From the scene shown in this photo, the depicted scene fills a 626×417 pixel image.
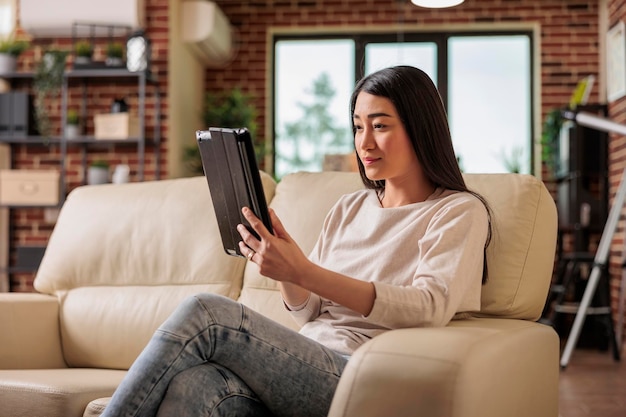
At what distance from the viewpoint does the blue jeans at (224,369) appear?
1.58 m

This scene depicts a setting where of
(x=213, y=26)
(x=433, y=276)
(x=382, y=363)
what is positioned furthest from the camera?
(x=213, y=26)

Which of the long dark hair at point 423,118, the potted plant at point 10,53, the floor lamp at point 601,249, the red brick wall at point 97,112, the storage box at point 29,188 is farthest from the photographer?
the red brick wall at point 97,112

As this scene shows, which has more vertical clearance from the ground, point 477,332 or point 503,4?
point 503,4

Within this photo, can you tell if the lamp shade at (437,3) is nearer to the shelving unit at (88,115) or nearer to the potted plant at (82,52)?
the shelving unit at (88,115)

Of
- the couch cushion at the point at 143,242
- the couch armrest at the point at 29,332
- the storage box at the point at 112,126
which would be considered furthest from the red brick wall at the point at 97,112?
the couch armrest at the point at 29,332

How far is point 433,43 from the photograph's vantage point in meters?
7.13

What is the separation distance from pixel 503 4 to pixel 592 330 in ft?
9.30

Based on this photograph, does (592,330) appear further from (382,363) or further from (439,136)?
(382,363)

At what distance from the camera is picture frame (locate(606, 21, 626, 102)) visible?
5.85 metres

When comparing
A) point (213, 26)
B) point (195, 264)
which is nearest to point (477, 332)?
A: point (195, 264)

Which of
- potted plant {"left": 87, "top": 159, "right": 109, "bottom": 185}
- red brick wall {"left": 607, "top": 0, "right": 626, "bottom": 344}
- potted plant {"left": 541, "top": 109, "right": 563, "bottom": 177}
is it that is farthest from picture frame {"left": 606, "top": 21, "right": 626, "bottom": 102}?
potted plant {"left": 87, "top": 159, "right": 109, "bottom": 185}

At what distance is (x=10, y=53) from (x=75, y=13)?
21.7 inches

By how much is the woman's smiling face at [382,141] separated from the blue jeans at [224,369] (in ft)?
1.48

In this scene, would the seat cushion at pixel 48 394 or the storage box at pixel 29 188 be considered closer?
the seat cushion at pixel 48 394
